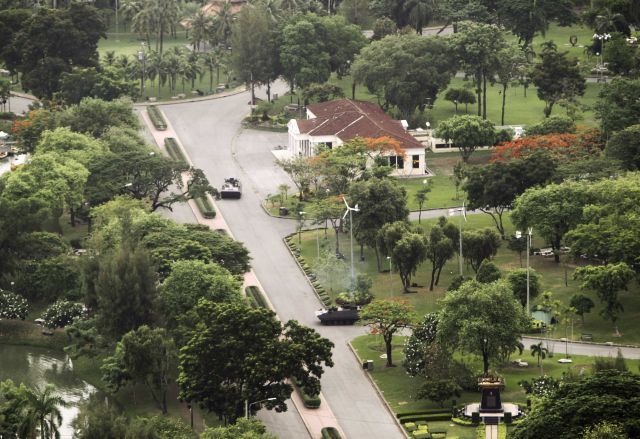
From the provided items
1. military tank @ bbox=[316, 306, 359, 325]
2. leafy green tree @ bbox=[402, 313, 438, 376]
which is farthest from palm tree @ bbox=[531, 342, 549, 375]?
military tank @ bbox=[316, 306, 359, 325]

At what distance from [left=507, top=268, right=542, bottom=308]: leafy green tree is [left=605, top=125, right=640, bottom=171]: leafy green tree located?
99.2 feet

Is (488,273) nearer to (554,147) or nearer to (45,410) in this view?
(554,147)

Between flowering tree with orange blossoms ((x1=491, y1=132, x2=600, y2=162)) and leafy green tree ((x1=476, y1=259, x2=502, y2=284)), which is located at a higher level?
flowering tree with orange blossoms ((x1=491, y1=132, x2=600, y2=162))

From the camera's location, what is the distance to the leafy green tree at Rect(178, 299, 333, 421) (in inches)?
5487

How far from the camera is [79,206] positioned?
621ft

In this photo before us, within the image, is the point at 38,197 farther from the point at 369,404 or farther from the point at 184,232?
the point at 369,404

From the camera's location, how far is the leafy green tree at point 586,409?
120 m

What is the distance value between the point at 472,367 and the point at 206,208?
5455 centimetres

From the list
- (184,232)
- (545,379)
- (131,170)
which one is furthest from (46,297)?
(545,379)

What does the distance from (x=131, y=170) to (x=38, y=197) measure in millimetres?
13051

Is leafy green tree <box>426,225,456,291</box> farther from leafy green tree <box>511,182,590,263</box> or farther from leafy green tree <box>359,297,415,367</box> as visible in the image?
leafy green tree <box>359,297,415,367</box>

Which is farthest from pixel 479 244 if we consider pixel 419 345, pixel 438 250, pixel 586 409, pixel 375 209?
pixel 586 409

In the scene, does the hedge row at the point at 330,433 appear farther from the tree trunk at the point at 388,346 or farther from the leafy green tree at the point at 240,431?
the tree trunk at the point at 388,346

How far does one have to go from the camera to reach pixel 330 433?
140500 millimetres
